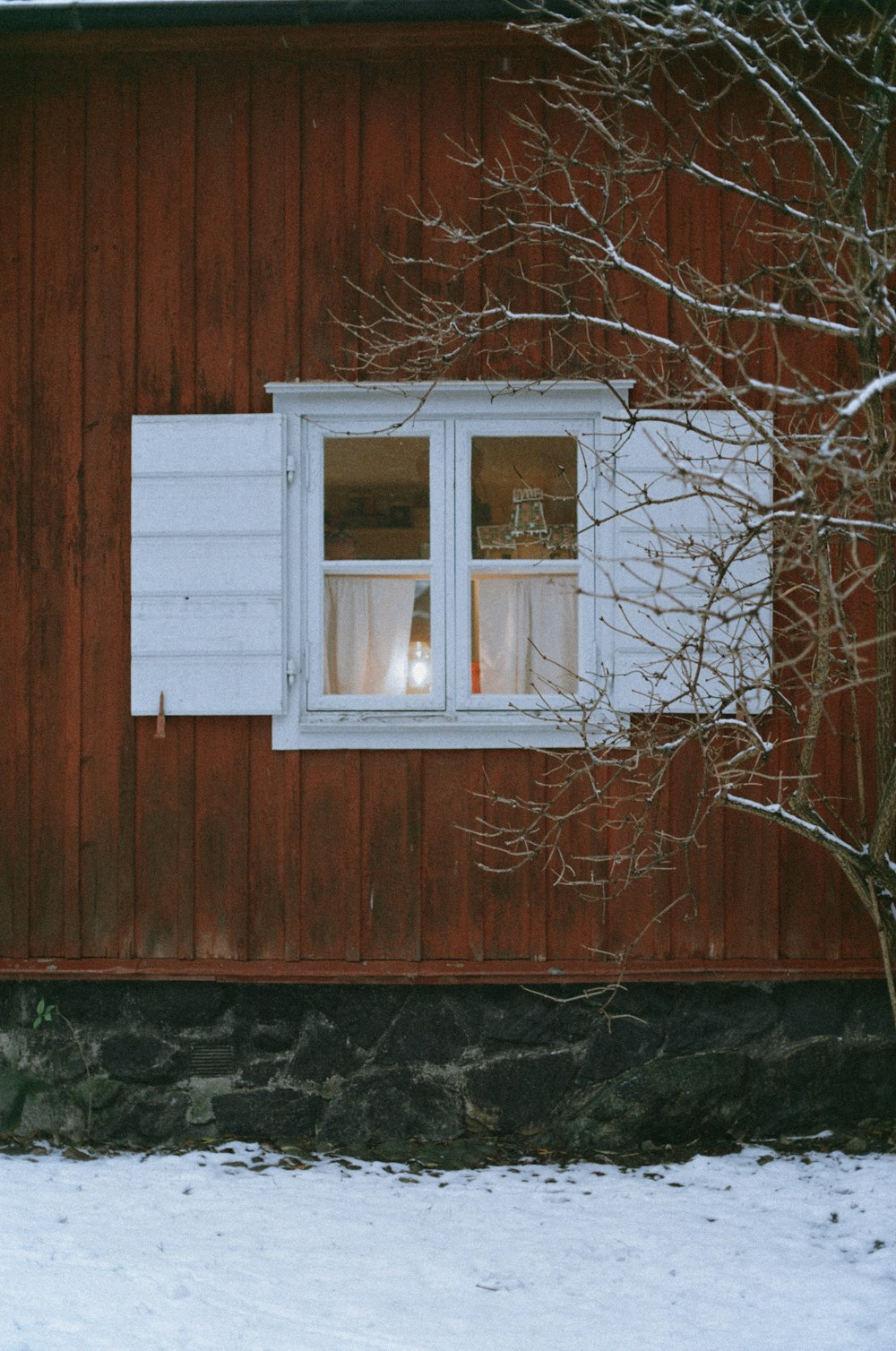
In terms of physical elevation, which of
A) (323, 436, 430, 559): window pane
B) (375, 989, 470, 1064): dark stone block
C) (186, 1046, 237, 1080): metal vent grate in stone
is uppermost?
(323, 436, 430, 559): window pane

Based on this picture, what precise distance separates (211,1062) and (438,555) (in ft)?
6.86

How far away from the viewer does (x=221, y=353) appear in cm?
491

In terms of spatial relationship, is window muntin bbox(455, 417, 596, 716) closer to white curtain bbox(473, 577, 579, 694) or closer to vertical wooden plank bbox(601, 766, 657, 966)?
white curtain bbox(473, 577, 579, 694)

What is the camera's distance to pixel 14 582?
16.3 feet

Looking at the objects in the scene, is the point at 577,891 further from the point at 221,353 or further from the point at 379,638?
the point at 221,353

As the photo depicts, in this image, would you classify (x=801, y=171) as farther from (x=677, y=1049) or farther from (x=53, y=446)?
(x=677, y=1049)

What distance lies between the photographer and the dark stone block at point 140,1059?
4.89m

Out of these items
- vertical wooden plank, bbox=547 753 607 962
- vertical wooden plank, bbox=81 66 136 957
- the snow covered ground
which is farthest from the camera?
vertical wooden plank, bbox=81 66 136 957

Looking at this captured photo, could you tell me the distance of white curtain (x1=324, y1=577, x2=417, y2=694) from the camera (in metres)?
4.95

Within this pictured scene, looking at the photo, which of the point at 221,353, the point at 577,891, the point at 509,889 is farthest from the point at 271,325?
→ the point at 577,891

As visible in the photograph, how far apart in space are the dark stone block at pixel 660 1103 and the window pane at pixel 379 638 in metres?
1.66

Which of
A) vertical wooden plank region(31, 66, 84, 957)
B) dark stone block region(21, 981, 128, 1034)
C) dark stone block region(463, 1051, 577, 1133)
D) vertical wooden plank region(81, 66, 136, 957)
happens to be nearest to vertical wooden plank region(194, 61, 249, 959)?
vertical wooden plank region(81, 66, 136, 957)

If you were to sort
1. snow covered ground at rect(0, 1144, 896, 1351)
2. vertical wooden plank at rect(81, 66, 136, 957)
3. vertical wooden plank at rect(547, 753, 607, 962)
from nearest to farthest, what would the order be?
1. snow covered ground at rect(0, 1144, 896, 1351)
2. vertical wooden plank at rect(547, 753, 607, 962)
3. vertical wooden plank at rect(81, 66, 136, 957)

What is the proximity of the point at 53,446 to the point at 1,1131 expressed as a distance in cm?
260
